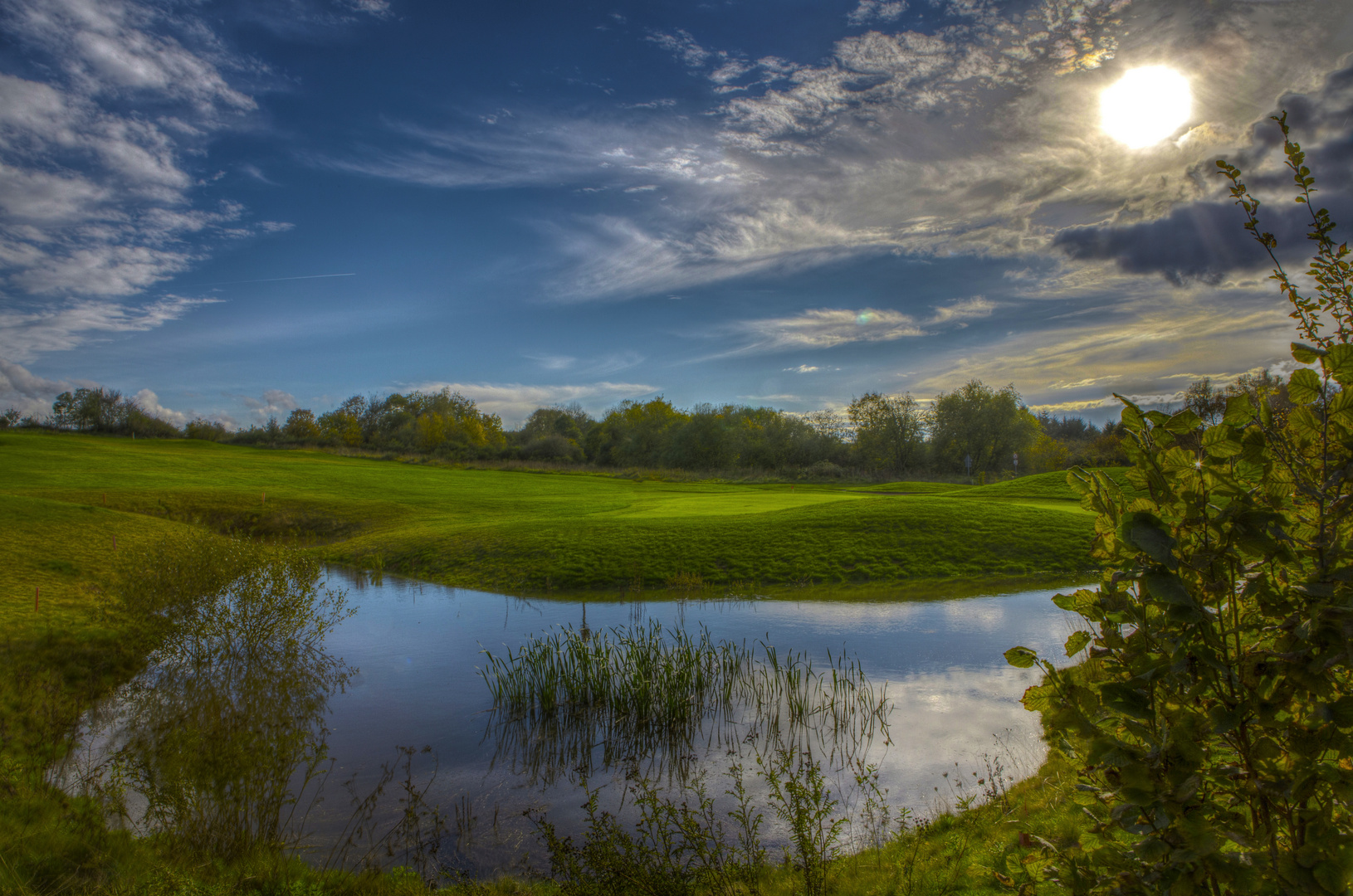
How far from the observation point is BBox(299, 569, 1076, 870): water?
8.81 m

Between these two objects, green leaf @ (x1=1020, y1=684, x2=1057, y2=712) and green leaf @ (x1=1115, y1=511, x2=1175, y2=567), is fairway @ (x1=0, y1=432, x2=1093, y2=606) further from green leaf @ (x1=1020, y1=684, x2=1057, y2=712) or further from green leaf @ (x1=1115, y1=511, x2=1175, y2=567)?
green leaf @ (x1=1115, y1=511, x2=1175, y2=567)

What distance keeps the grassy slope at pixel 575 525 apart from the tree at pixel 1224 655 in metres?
20.0

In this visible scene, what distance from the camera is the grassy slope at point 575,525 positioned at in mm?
23703

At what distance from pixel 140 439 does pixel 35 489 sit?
51398mm

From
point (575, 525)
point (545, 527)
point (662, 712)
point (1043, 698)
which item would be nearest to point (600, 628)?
point (662, 712)

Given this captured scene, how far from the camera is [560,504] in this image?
129ft

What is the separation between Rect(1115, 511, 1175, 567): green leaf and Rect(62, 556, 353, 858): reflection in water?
867 centimetres

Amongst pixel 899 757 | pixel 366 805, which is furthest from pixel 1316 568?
pixel 366 805

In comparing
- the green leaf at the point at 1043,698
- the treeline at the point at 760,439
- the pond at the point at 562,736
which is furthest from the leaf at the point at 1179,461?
the treeline at the point at 760,439

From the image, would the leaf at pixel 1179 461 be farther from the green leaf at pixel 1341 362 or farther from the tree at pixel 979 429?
the tree at pixel 979 429

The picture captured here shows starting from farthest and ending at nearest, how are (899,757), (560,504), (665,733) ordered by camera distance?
(560,504), (665,733), (899,757)

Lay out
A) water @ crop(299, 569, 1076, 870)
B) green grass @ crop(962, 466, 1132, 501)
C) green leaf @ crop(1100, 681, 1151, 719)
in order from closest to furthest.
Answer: green leaf @ crop(1100, 681, 1151, 719) < water @ crop(299, 569, 1076, 870) < green grass @ crop(962, 466, 1132, 501)

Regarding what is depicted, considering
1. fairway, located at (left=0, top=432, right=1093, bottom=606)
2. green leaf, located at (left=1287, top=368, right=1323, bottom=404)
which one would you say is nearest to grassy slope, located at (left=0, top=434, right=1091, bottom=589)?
fairway, located at (left=0, top=432, right=1093, bottom=606)

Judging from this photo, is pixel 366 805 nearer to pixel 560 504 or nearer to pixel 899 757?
pixel 899 757
